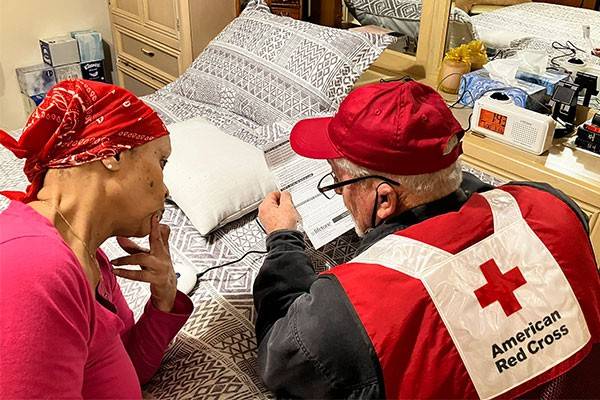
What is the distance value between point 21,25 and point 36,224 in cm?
297

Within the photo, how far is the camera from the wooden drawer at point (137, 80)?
327cm

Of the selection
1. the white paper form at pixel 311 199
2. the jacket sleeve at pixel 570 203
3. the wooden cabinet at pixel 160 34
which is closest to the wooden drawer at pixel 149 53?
the wooden cabinet at pixel 160 34

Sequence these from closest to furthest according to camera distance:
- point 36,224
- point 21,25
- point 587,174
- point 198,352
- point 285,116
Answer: point 36,224, point 198,352, point 587,174, point 285,116, point 21,25

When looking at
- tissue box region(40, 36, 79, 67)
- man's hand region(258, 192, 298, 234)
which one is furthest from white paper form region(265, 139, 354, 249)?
tissue box region(40, 36, 79, 67)

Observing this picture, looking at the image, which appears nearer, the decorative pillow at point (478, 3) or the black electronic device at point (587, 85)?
the black electronic device at point (587, 85)

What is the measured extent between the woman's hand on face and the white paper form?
38cm

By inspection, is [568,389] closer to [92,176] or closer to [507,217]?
[507,217]

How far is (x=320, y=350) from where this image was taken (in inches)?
34.0

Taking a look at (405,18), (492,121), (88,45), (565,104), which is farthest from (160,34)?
(565,104)

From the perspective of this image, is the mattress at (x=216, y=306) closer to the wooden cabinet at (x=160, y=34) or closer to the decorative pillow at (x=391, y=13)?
the decorative pillow at (x=391, y=13)

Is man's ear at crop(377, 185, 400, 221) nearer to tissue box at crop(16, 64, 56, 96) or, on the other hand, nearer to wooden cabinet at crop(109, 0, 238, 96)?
wooden cabinet at crop(109, 0, 238, 96)

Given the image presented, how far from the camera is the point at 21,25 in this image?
10.9 feet

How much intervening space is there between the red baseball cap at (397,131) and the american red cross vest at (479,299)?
0.11m

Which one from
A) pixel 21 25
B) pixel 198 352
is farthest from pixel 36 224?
pixel 21 25
